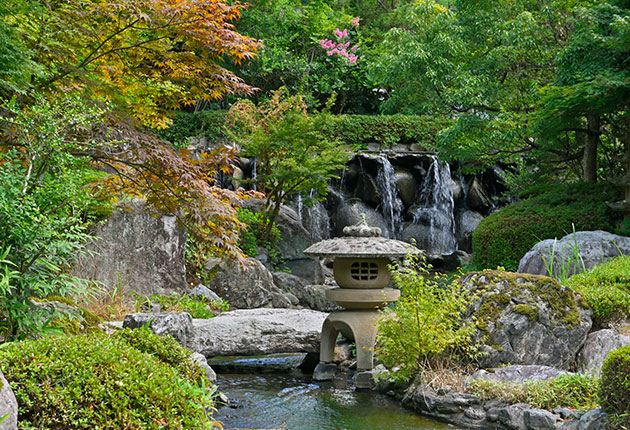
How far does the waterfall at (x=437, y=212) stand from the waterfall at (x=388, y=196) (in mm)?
639

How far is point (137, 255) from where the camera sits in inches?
352

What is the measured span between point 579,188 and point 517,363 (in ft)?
22.4

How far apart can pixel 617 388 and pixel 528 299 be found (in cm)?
237

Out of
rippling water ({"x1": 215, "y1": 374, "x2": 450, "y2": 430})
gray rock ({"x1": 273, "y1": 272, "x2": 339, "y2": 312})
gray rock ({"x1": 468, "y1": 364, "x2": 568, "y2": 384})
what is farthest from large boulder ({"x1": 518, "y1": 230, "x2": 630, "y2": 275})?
gray rock ({"x1": 273, "y1": 272, "x2": 339, "y2": 312})

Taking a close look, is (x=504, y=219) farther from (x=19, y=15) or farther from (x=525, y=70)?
(x=19, y=15)

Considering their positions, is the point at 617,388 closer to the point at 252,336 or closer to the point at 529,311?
the point at 529,311

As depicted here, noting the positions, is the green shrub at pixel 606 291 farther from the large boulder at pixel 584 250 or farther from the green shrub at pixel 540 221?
the green shrub at pixel 540 221

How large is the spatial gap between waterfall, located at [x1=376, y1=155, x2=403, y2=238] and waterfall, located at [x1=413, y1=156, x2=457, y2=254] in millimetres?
639

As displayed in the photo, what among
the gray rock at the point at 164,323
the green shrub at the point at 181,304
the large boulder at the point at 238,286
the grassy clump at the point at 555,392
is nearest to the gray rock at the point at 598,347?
the grassy clump at the point at 555,392

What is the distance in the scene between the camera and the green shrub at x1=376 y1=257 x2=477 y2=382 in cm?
577

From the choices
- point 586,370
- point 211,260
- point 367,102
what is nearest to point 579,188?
point 586,370

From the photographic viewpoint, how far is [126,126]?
5.71 metres

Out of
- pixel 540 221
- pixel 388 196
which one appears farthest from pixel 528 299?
pixel 388 196

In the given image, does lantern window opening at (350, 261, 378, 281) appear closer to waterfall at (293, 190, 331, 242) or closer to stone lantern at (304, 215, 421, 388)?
stone lantern at (304, 215, 421, 388)
